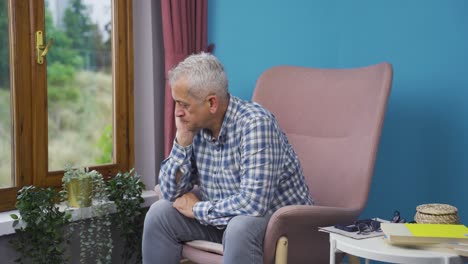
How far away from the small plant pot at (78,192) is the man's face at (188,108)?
723 mm

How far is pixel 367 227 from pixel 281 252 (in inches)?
11.4

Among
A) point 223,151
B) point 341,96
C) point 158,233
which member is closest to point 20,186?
point 158,233

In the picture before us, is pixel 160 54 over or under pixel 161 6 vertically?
under

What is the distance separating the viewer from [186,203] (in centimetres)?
209

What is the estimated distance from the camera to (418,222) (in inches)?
75.1

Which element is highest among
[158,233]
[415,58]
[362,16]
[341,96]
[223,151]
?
[362,16]

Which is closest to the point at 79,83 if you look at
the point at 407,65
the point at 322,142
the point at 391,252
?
the point at 322,142

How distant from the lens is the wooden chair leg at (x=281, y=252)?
1858mm

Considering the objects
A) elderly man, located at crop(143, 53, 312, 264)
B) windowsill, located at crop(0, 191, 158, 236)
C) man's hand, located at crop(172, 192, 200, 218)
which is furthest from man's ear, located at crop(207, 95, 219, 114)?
windowsill, located at crop(0, 191, 158, 236)

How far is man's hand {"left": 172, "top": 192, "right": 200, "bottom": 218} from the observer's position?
80.8 inches

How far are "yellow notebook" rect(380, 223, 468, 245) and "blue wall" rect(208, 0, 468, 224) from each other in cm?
57

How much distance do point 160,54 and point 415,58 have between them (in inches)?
50.5

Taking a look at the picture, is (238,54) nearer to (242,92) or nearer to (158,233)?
(242,92)

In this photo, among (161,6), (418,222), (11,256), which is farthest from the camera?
(161,6)
